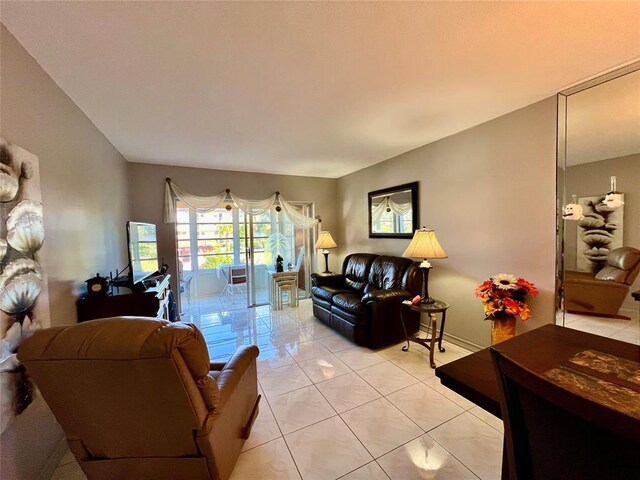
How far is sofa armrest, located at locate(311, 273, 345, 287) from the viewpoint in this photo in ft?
13.6

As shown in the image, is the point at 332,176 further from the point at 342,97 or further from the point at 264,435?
the point at 264,435

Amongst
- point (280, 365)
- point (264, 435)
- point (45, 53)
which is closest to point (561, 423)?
point (264, 435)

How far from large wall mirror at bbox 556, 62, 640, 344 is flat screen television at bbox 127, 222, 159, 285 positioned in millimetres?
3929

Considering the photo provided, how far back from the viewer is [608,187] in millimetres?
1974

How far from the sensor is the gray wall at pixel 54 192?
4.39ft

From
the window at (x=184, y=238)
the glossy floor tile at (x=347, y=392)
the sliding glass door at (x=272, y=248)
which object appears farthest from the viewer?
the window at (x=184, y=238)

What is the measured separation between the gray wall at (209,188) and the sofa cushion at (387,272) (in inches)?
71.6

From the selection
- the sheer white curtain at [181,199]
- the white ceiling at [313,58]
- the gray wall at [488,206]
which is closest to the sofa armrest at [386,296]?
the gray wall at [488,206]

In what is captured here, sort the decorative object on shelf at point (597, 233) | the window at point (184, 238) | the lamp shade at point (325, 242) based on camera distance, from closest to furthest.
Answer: the decorative object on shelf at point (597, 233)
the lamp shade at point (325, 242)
the window at point (184, 238)

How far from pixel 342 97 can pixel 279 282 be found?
334 cm

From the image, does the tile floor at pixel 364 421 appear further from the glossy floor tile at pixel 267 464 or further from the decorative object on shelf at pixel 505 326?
the decorative object on shelf at pixel 505 326

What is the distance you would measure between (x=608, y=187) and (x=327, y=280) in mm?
3214

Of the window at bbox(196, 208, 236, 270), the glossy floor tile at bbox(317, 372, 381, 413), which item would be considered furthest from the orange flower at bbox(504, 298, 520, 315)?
the window at bbox(196, 208, 236, 270)

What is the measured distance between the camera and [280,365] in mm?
2717
